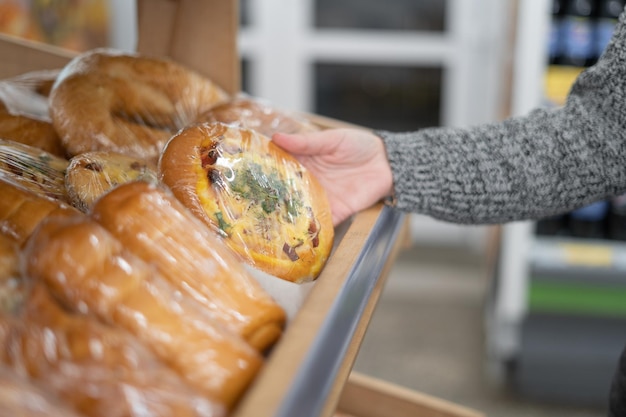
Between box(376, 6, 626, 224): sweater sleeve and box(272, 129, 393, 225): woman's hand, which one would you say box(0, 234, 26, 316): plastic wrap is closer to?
box(272, 129, 393, 225): woman's hand

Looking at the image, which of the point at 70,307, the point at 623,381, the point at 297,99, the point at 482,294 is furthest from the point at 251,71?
the point at 70,307

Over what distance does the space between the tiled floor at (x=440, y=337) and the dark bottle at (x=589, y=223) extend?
61 centimetres

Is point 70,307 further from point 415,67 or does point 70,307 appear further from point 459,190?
point 415,67

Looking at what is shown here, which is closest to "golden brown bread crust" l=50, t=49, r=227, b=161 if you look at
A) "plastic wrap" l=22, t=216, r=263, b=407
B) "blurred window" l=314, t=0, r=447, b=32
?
"plastic wrap" l=22, t=216, r=263, b=407

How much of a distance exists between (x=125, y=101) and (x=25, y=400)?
64 centimetres

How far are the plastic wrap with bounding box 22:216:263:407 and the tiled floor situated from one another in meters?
2.03

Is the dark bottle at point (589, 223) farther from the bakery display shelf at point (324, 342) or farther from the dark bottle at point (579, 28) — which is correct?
the bakery display shelf at point (324, 342)

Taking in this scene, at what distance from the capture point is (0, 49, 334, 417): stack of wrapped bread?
1.51ft

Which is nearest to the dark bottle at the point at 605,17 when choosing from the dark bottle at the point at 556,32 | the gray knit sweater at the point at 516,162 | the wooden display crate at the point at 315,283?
the dark bottle at the point at 556,32

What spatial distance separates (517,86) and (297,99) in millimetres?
1648

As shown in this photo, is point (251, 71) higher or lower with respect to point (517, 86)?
lower

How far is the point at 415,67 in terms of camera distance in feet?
12.6

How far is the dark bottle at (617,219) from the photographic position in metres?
2.52

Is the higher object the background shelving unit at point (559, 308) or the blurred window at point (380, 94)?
the blurred window at point (380, 94)
